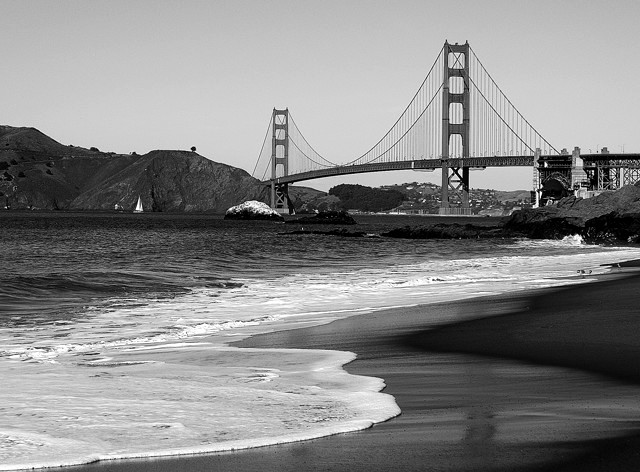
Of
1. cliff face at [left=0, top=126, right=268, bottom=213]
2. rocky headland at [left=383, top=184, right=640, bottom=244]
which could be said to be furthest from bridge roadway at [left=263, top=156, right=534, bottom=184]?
cliff face at [left=0, top=126, right=268, bottom=213]

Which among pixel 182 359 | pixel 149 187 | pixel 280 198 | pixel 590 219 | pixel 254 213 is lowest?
pixel 182 359

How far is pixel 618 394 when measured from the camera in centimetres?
471

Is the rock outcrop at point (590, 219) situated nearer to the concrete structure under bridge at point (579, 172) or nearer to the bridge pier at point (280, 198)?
the concrete structure under bridge at point (579, 172)

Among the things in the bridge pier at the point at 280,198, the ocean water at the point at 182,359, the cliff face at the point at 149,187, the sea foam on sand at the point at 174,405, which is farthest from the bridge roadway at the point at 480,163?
the cliff face at the point at 149,187

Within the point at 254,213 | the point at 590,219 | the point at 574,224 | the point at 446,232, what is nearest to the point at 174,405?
the point at 590,219

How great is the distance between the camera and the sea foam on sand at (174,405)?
3.92 metres

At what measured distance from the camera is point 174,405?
15.6 feet

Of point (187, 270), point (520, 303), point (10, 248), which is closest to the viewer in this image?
point (520, 303)

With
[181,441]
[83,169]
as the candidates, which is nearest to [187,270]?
[181,441]

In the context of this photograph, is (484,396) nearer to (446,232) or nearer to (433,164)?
(446,232)

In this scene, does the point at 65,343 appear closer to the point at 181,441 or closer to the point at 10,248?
the point at 181,441

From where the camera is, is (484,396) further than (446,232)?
No

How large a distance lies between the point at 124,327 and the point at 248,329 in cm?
120

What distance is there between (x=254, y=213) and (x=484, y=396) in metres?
86.6
